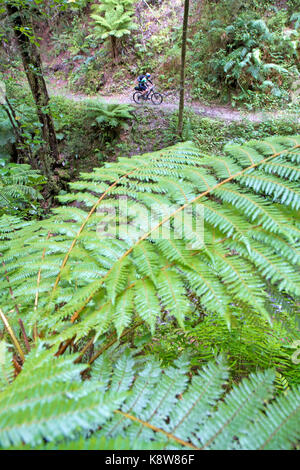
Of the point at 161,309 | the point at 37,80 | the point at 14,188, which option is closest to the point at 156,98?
the point at 37,80

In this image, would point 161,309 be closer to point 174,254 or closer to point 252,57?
point 174,254

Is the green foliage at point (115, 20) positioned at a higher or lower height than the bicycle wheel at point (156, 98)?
higher

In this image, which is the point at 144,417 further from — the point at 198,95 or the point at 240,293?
the point at 198,95

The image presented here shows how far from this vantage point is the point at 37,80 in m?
5.14

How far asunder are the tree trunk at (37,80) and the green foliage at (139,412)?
13.6 feet

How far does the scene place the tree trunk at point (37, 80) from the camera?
172 inches

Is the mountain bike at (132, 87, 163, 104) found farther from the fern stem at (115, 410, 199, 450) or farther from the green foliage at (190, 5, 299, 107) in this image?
the fern stem at (115, 410, 199, 450)

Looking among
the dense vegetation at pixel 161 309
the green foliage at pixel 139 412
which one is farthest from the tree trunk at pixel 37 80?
the green foliage at pixel 139 412

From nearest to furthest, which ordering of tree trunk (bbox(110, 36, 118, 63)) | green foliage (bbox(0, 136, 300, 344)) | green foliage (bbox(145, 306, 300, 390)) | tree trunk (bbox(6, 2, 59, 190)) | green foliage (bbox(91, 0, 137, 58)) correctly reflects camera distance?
1. green foliage (bbox(0, 136, 300, 344))
2. green foliage (bbox(145, 306, 300, 390))
3. tree trunk (bbox(6, 2, 59, 190))
4. green foliage (bbox(91, 0, 137, 58))
5. tree trunk (bbox(110, 36, 118, 63))

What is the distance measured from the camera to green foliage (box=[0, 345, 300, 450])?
0.57 m

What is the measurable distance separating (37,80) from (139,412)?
604 cm

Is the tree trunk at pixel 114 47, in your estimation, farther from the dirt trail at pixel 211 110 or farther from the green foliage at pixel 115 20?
the dirt trail at pixel 211 110

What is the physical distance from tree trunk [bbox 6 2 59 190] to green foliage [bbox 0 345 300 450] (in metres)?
4.15

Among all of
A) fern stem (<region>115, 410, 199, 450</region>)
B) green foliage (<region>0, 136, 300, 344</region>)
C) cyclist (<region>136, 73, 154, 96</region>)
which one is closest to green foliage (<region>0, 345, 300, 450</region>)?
fern stem (<region>115, 410, 199, 450</region>)
